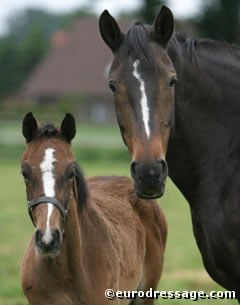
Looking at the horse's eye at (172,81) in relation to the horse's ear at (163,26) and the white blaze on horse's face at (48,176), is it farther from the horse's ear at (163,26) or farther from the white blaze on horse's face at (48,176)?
the white blaze on horse's face at (48,176)

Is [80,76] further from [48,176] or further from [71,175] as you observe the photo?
[48,176]

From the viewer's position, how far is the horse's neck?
4051 millimetres

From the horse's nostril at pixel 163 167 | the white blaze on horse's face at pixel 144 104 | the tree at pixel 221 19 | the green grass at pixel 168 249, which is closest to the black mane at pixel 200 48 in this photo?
the white blaze on horse's face at pixel 144 104

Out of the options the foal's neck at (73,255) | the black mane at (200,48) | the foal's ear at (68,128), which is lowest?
the foal's neck at (73,255)

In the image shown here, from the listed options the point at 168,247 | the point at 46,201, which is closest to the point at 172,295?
the point at 46,201

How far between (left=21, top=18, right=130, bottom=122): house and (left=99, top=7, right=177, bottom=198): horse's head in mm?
42629

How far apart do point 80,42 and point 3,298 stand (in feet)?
147

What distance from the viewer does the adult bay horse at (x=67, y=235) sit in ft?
14.3

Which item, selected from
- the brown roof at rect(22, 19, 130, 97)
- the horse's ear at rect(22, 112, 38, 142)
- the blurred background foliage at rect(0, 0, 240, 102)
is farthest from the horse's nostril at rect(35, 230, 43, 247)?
the brown roof at rect(22, 19, 130, 97)

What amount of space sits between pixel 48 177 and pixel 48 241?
0.47 m

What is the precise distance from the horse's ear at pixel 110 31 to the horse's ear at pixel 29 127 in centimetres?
91

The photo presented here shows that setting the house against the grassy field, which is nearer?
the grassy field

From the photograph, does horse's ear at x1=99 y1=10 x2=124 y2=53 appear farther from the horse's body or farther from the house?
the house

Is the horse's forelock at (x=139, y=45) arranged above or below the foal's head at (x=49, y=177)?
above
